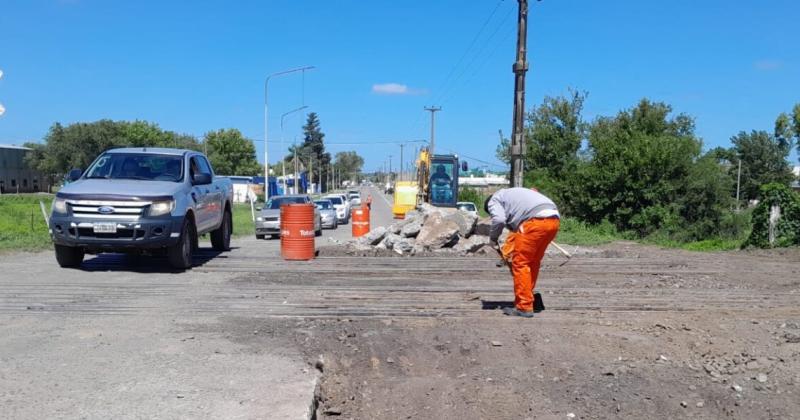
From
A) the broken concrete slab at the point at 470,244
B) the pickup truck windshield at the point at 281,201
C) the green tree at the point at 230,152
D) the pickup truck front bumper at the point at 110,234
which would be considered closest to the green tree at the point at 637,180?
the pickup truck windshield at the point at 281,201

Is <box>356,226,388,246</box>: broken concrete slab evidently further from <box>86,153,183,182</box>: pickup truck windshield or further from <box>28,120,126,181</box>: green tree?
<box>28,120,126,181</box>: green tree

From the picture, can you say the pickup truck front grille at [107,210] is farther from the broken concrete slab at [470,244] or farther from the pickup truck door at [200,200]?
the broken concrete slab at [470,244]

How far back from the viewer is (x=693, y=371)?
580 centimetres

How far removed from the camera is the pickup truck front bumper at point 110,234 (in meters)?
10.3

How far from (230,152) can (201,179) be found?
89949 mm

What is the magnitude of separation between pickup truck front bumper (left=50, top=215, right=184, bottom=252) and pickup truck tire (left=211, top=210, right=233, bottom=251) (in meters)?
3.95

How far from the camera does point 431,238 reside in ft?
51.8

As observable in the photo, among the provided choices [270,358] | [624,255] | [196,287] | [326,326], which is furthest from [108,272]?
[624,255]

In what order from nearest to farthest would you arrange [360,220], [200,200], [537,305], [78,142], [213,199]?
1. [537,305]
2. [200,200]
3. [213,199]
4. [360,220]
5. [78,142]

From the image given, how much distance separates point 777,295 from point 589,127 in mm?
33351

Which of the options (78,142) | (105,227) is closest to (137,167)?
(105,227)

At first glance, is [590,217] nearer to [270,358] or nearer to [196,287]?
[196,287]

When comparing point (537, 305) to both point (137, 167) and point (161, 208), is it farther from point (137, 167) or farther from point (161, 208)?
point (137, 167)

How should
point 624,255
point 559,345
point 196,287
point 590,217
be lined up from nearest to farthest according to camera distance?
point 559,345, point 196,287, point 624,255, point 590,217
